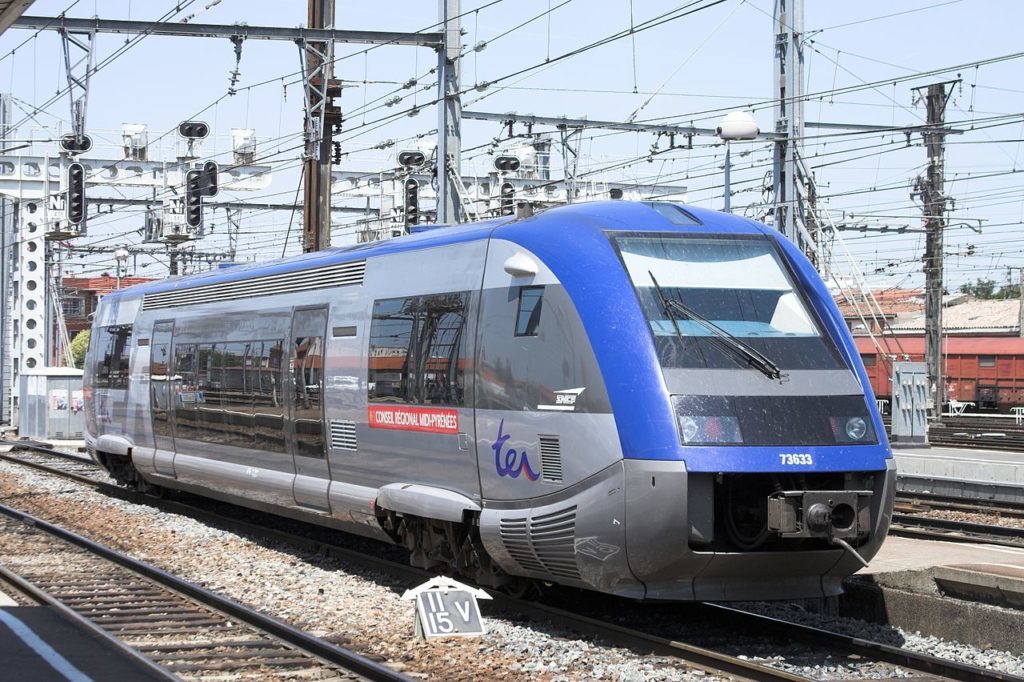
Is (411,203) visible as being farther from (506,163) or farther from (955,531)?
(955,531)

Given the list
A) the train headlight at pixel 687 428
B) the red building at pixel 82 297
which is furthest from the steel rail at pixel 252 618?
the red building at pixel 82 297

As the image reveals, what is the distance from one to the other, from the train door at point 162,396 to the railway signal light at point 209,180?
1200 centimetres

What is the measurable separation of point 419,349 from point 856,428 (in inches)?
152

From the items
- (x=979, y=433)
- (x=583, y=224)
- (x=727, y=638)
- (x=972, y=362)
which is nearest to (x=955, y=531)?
(x=727, y=638)

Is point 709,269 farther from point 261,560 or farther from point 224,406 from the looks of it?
point 224,406

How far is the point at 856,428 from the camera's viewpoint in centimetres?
930

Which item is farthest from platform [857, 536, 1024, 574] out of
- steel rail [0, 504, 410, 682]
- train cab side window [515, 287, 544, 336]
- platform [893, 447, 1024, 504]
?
platform [893, 447, 1024, 504]

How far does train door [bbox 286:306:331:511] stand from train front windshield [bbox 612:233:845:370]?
4463 mm

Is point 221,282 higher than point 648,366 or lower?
higher

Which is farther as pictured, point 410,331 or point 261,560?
point 261,560

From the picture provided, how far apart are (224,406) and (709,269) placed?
7.57m

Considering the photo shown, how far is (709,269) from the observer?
9.84 metres

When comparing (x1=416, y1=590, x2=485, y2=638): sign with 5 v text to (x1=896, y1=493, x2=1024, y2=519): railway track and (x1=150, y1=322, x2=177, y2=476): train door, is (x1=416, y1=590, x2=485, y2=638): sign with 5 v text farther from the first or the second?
(x1=896, y1=493, x2=1024, y2=519): railway track

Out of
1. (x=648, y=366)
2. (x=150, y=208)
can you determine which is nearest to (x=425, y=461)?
(x=648, y=366)
